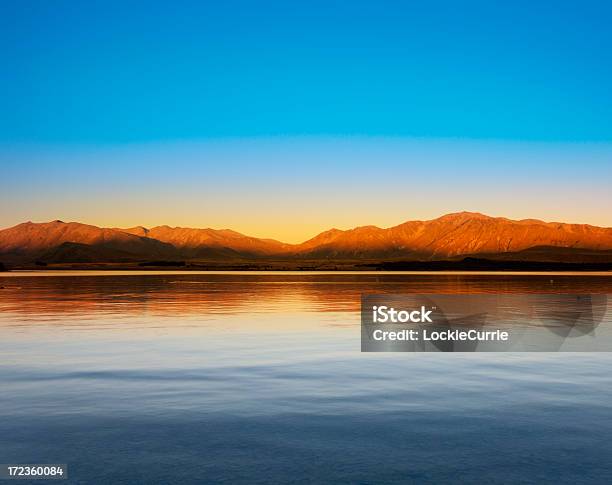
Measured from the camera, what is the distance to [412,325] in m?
30.0

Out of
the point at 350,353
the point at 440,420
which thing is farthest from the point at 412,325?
the point at 440,420

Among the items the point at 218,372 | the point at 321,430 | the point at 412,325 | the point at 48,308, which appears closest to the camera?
the point at 321,430

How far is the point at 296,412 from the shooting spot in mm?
12836

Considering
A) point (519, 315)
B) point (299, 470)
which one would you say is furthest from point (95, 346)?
point (519, 315)

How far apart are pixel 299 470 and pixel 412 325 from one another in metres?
21.3

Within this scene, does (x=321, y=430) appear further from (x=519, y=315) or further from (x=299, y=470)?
(x=519, y=315)

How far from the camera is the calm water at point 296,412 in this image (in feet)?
30.9

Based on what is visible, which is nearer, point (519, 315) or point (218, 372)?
point (218, 372)

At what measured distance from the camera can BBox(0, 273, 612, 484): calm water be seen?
9422mm

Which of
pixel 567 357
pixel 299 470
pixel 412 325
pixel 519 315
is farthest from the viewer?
pixel 519 315

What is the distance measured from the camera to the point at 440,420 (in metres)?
12.3

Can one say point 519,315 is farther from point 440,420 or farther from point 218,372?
point 440,420

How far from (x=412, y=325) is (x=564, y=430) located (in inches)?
732

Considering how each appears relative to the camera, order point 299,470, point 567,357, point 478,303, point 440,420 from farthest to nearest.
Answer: point 478,303
point 567,357
point 440,420
point 299,470
